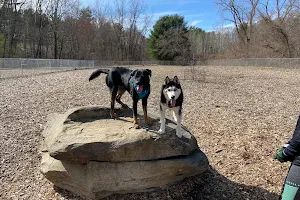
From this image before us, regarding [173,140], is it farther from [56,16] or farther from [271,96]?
[56,16]

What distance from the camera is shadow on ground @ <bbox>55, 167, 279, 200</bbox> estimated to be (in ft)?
15.1

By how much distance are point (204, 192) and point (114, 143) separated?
180cm

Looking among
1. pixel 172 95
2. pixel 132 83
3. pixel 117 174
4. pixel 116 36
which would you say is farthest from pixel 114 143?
pixel 116 36

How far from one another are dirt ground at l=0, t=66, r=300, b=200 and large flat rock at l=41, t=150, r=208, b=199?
19 cm

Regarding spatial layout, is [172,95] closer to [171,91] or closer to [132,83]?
[171,91]

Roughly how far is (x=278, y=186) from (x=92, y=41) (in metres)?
50.1

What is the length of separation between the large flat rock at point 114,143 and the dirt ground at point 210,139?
706 mm

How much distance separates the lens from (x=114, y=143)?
4.28 m

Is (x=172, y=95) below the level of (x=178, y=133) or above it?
above

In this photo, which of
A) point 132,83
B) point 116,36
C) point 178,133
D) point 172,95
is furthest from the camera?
point 116,36

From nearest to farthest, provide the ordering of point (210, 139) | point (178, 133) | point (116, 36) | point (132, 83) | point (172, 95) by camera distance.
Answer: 1. point (172, 95)
2. point (132, 83)
3. point (178, 133)
4. point (210, 139)
5. point (116, 36)

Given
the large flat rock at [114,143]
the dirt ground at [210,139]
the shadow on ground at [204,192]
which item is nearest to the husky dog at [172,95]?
the large flat rock at [114,143]

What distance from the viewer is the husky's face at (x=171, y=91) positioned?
396 cm

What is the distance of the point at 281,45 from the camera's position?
35531mm
